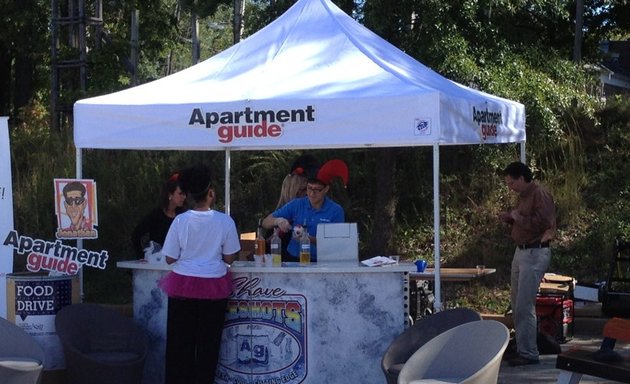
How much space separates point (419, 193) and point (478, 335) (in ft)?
29.5

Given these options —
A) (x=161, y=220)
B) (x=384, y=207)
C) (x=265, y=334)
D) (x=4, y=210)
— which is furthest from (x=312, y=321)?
(x=384, y=207)

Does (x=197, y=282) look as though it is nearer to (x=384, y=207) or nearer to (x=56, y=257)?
(x=56, y=257)

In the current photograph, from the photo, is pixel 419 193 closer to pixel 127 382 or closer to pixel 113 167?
pixel 113 167

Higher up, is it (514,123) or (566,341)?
(514,123)

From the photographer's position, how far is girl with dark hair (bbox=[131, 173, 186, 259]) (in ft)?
29.1

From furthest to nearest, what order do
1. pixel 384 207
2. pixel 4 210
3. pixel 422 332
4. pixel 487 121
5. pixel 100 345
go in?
1. pixel 384 207
2. pixel 487 121
3. pixel 4 210
4. pixel 100 345
5. pixel 422 332

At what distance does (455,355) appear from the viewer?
673 centimetres

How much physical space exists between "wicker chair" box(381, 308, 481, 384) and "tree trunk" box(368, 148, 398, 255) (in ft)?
22.1

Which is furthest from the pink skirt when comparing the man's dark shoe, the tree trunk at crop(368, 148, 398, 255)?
the tree trunk at crop(368, 148, 398, 255)

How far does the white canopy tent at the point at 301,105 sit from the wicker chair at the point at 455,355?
91 centimetres

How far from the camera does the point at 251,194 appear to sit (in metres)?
16.1

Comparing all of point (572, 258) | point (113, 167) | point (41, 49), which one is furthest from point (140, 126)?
point (41, 49)

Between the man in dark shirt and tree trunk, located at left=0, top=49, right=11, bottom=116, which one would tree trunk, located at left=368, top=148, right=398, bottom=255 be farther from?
tree trunk, located at left=0, top=49, right=11, bottom=116

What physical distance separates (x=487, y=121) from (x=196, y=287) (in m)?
3.00
